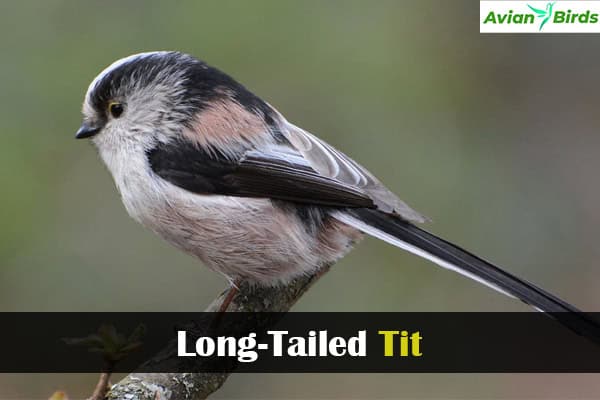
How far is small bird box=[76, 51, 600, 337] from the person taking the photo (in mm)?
2889

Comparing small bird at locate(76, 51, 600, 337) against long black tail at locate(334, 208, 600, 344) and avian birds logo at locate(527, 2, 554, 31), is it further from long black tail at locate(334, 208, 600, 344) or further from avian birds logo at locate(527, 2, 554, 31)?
avian birds logo at locate(527, 2, 554, 31)

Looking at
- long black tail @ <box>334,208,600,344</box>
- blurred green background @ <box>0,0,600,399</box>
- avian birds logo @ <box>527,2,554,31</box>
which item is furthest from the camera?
avian birds logo @ <box>527,2,554,31</box>

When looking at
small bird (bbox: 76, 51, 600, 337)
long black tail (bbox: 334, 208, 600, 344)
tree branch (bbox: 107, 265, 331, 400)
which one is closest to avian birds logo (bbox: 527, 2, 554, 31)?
small bird (bbox: 76, 51, 600, 337)

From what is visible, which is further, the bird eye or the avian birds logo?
the avian birds logo

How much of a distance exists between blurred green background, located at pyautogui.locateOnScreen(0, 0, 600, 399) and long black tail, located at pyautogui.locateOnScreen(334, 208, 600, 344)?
167 cm

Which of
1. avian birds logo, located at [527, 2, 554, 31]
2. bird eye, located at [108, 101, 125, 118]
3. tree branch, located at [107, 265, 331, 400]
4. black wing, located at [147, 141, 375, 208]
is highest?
avian birds logo, located at [527, 2, 554, 31]

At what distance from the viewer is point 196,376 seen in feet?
8.27

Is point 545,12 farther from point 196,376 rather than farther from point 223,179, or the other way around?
point 196,376

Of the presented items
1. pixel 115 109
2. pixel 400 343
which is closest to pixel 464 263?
pixel 400 343

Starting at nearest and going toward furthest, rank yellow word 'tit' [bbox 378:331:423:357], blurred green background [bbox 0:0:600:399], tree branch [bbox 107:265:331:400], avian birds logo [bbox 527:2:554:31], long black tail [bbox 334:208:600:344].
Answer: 1. tree branch [bbox 107:265:331:400]
2. long black tail [bbox 334:208:600:344]
3. yellow word 'tit' [bbox 378:331:423:357]
4. blurred green background [bbox 0:0:600:399]
5. avian birds logo [bbox 527:2:554:31]

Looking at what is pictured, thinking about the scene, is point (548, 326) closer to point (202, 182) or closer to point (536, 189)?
point (536, 189)

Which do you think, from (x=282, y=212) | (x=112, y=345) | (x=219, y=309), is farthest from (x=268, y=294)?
(x=112, y=345)

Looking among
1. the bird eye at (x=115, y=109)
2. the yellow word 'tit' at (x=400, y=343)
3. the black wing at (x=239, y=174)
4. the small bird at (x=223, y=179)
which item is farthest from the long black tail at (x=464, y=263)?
the bird eye at (x=115, y=109)

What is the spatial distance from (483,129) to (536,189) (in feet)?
1.72
